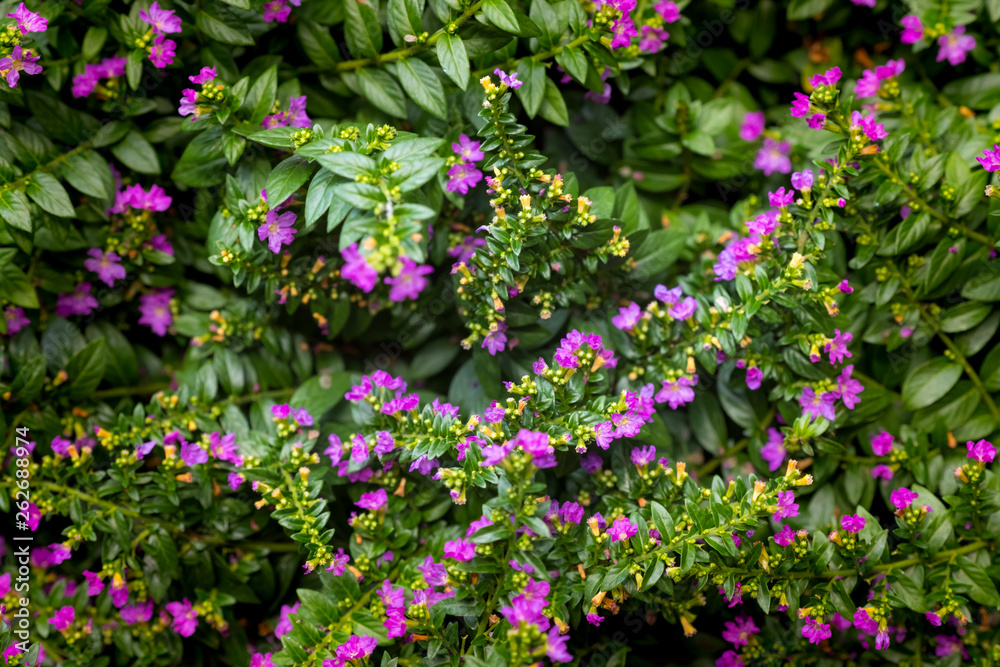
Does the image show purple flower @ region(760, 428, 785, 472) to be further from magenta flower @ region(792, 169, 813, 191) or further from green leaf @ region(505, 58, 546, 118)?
green leaf @ region(505, 58, 546, 118)

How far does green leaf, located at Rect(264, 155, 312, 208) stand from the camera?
206cm

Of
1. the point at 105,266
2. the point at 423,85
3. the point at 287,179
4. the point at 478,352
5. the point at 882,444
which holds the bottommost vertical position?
the point at 882,444

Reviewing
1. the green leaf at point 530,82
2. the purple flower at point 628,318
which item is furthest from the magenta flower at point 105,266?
the purple flower at point 628,318

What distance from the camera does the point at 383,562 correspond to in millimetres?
2389

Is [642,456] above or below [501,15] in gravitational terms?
below

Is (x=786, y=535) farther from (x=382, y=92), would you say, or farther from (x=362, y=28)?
(x=362, y=28)

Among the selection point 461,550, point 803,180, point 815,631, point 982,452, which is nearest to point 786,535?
point 815,631

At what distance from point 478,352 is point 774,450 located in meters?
1.08

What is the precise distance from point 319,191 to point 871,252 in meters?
1.80

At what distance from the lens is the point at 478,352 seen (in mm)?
2465

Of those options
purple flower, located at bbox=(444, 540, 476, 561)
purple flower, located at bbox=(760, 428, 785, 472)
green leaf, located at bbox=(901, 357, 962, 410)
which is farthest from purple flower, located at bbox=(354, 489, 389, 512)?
green leaf, located at bbox=(901, 357, 962, 410)

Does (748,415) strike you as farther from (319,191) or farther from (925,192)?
(319,191)

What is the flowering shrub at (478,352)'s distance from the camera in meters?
2.15

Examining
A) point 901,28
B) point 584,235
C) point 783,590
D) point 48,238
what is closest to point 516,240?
point 584,235
